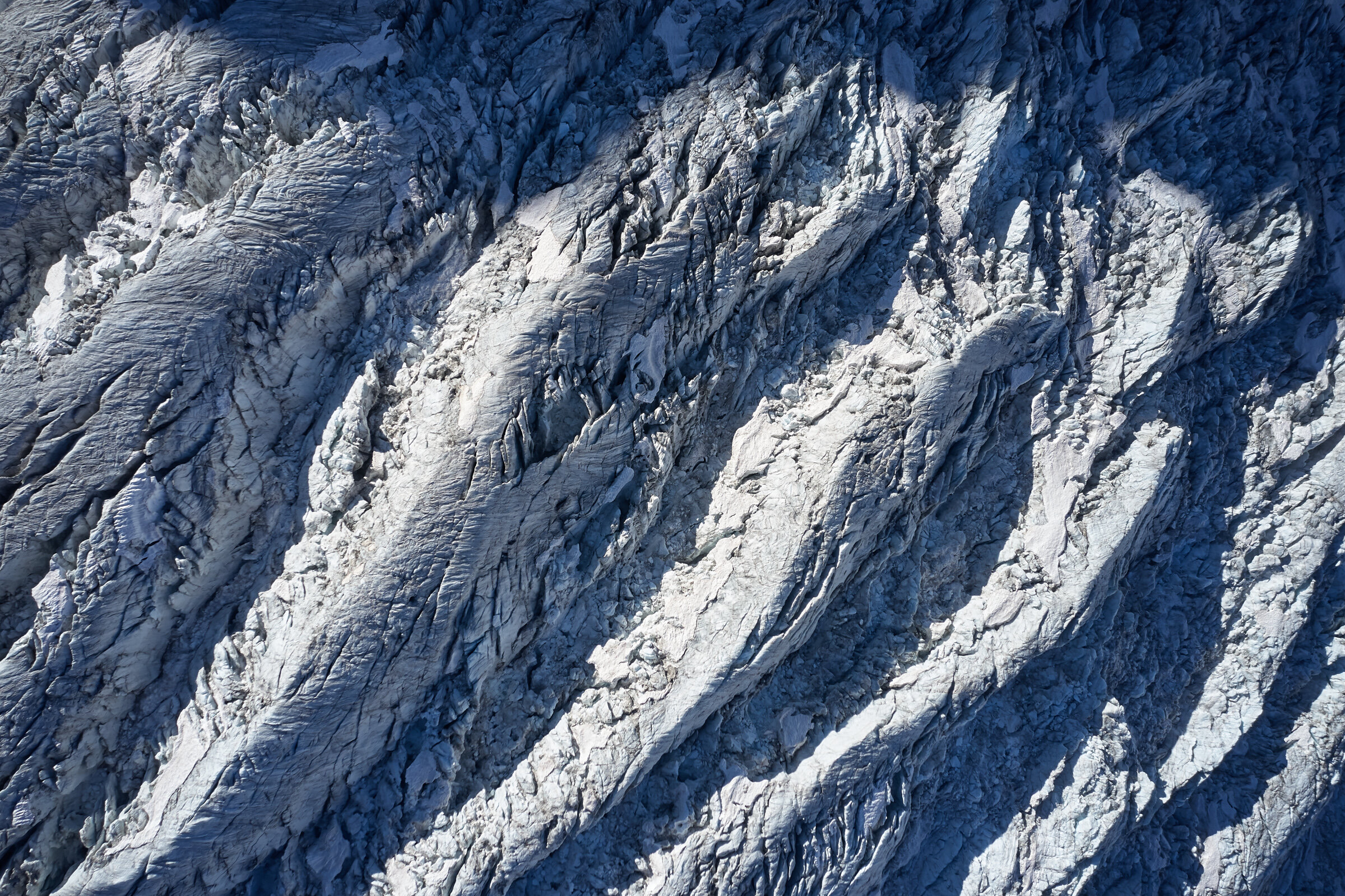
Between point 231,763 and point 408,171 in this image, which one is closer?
point 231,763

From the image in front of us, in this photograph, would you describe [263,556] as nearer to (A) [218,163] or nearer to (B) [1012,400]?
(A) [218,163]

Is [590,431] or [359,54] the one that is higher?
[359,54]

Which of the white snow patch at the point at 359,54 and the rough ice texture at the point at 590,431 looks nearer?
the rough ice texture at the point at 590,431

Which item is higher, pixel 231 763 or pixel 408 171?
pixel 408 171

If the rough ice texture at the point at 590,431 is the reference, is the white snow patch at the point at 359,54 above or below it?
above

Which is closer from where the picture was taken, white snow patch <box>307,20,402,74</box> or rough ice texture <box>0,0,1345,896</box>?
rough ice texture <box>0,0,1345,896</box>

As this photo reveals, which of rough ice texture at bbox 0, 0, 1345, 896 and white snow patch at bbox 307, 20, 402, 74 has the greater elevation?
white snow patch at bbox 307, 20, 402, 74

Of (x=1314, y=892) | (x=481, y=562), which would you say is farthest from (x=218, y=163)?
(x=1314, y=892)

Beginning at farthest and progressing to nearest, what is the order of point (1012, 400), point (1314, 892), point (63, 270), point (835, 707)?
point (1314, 892) → point (1012, 400) → point (835, 707) → point (63, 270)
